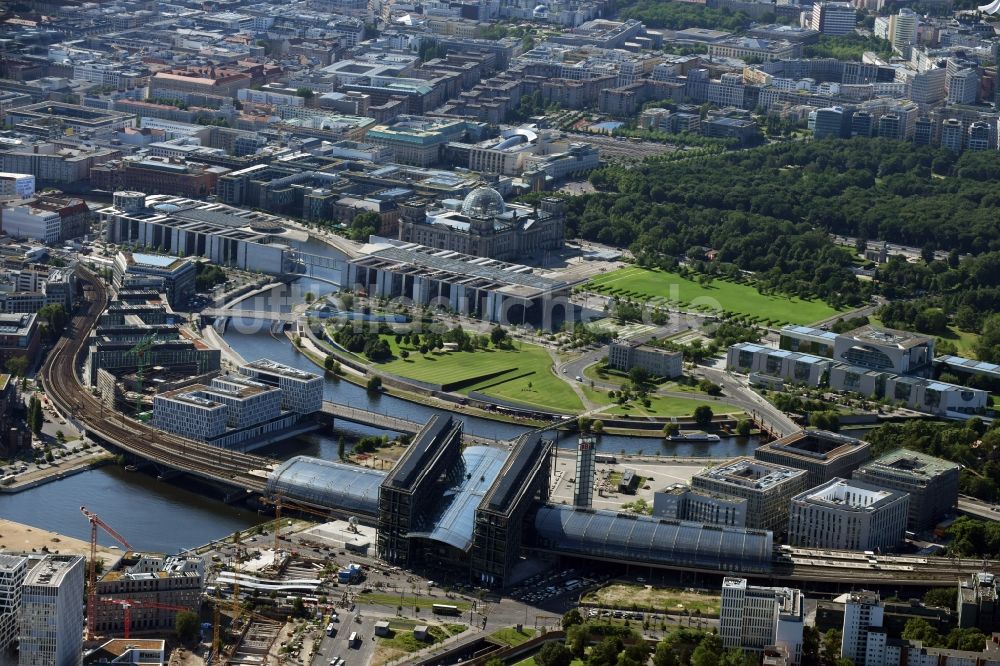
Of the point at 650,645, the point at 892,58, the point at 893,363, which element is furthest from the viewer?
the point at 892,58

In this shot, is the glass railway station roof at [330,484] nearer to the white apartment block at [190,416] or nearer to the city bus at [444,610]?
the white apartment block at [190,416]

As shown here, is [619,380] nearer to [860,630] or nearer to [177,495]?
[177,495]

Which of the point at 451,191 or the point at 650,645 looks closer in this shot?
the point at 650,645

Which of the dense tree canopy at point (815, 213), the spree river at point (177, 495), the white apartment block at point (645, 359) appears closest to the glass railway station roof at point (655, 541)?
the spree river at point (177, 495)

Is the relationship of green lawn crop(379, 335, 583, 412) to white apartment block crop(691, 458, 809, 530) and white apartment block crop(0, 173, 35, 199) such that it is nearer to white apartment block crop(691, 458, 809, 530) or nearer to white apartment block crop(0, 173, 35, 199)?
white apartment block crop(691, 458, 809, 530)

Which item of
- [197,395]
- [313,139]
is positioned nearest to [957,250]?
[313,139]

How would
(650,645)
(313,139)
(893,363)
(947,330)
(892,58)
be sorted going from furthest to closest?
(892,58)
(313,139)
(947,330)
(893,363)
(650,645)

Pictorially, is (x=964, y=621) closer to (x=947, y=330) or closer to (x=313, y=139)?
(x=947, y=330)
